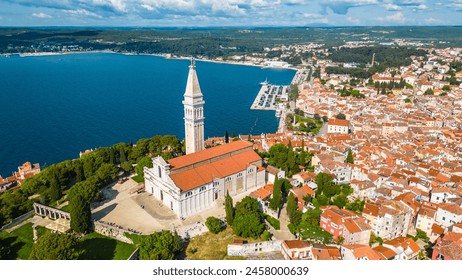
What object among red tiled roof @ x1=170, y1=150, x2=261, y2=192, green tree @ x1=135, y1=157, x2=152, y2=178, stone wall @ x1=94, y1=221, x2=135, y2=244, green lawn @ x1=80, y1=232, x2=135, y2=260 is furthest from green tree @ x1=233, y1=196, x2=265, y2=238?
green tree @ x1=135, y1=157, x2=152, y2=178

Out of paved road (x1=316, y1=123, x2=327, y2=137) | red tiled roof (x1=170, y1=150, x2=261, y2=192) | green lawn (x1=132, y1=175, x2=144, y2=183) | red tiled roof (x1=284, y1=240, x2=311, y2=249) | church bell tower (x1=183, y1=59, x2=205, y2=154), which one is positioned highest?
church bell tower (x1=183, y1=59, x2=205, y2=154)

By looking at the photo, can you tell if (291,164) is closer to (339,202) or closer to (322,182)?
(322,182)

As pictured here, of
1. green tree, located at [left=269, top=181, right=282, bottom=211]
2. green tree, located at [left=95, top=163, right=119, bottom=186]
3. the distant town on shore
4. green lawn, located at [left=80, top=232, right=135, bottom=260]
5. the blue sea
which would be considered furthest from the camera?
the blue sea

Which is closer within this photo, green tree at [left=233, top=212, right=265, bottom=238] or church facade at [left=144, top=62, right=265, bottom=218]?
green tree at [left=233, top=212, right=265, bottom=238]

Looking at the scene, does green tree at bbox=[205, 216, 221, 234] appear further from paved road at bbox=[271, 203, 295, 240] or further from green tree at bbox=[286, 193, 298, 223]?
green tree at bbox=[286, 193, 298, 223]

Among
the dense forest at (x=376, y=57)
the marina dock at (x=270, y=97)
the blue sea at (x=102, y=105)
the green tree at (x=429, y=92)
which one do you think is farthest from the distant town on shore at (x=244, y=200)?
the dense forest at (x=376, y=57)

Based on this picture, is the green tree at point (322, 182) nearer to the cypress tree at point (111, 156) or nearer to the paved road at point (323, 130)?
the cypress tree at point (111, 156)
